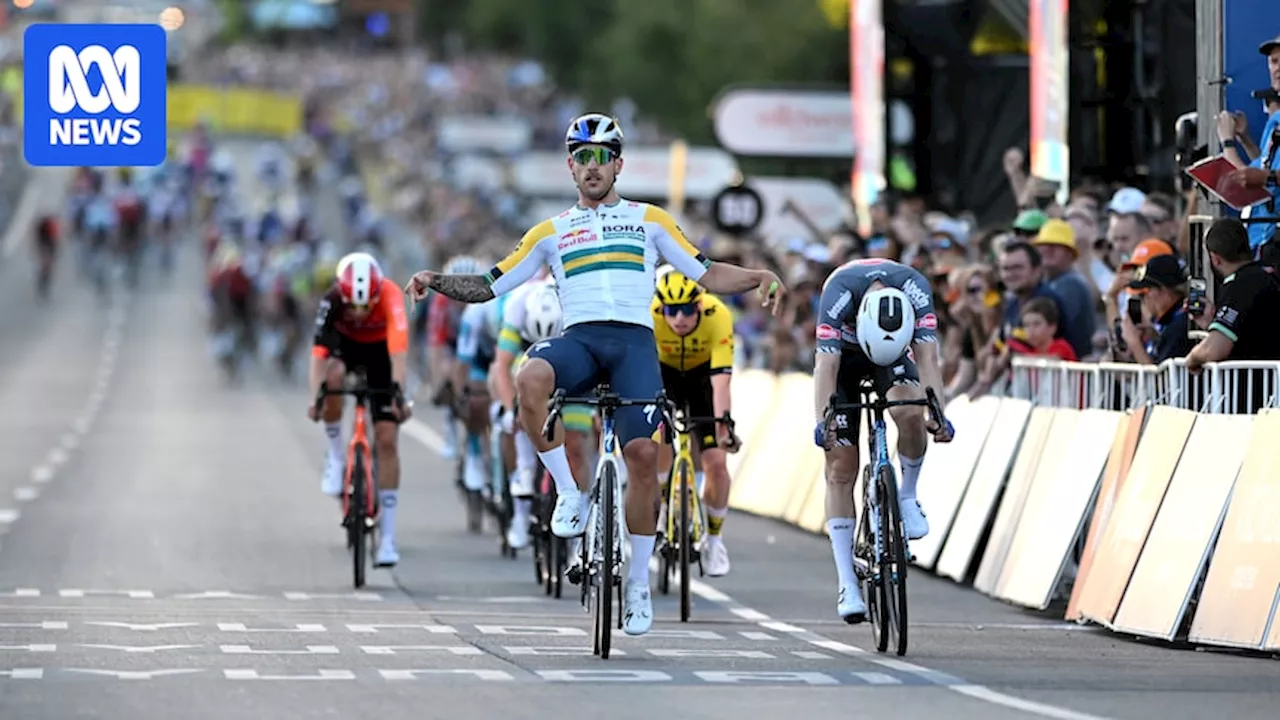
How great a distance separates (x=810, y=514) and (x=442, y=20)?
138151mm

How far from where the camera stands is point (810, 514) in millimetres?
23422

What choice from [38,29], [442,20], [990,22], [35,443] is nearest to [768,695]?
[38,29]

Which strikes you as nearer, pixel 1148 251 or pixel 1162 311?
pixel 1162 311

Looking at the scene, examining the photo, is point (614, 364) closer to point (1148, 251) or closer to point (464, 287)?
point (464, 287)

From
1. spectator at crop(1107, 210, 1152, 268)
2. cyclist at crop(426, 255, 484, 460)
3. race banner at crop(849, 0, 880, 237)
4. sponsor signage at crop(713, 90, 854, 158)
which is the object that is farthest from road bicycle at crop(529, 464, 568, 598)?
sponsor signage at crop(713, 90, 854, 158)

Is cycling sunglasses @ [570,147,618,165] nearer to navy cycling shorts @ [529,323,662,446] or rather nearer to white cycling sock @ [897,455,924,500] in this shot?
navy cycling shorts @ [529,323,662,446]

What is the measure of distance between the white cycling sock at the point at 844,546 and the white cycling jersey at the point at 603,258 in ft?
3.98

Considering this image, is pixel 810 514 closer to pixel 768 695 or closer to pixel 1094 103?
pixel 1094 103

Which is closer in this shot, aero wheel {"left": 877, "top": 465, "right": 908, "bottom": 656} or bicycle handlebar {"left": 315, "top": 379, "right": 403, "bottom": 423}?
aero wheel {"left": 877, "top": 465, "right": 908, "bottom": 656}

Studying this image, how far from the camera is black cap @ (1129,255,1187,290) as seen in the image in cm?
1658

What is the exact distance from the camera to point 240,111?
12281 centimetres

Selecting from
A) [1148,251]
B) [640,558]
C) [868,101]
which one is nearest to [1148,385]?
[1148,251]

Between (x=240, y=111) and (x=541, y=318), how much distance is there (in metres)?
106

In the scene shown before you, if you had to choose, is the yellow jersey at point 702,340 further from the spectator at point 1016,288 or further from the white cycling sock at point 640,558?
the white cycling sock at point 640,558
